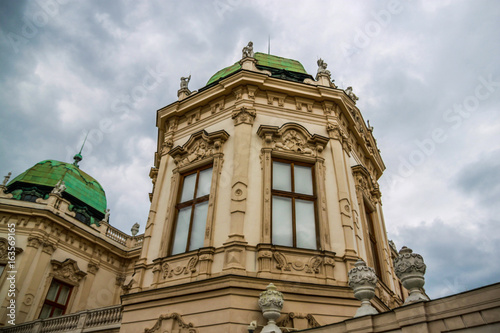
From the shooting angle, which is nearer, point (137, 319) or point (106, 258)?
point (137, 319)

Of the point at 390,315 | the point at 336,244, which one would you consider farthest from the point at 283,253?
the point at 390,315

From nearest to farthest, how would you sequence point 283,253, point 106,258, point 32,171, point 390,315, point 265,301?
1. point 390,315
2. point 265,301
3. point 283,253
4. point 106,258
5. point 32,171

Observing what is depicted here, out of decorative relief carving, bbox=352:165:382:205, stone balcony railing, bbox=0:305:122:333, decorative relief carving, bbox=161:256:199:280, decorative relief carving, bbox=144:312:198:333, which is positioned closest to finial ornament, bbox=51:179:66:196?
stone balcony railing, bbox=0:305:122:333

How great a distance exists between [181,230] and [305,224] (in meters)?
3.70

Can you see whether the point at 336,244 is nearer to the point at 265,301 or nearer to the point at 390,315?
the point at 265,301

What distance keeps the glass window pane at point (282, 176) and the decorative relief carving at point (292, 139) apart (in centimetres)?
51

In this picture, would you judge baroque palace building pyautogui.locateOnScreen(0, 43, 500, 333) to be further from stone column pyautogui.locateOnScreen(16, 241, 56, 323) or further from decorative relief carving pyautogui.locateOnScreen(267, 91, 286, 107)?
stone column pyautogui.locateOnScreen(16, 241, 56, 323)

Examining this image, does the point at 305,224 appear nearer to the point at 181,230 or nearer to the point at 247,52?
the point at 181,230

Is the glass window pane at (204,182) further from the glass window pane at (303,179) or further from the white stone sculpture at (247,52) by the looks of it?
the white stone sculpture at (247,52)

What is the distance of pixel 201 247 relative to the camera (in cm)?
984

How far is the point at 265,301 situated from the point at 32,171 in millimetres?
24982

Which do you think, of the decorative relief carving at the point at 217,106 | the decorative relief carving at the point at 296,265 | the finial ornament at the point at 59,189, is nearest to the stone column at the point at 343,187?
the decorative relief carving at the point at 296,265

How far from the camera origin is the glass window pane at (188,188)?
11552mm

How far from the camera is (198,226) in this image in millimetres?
10578
